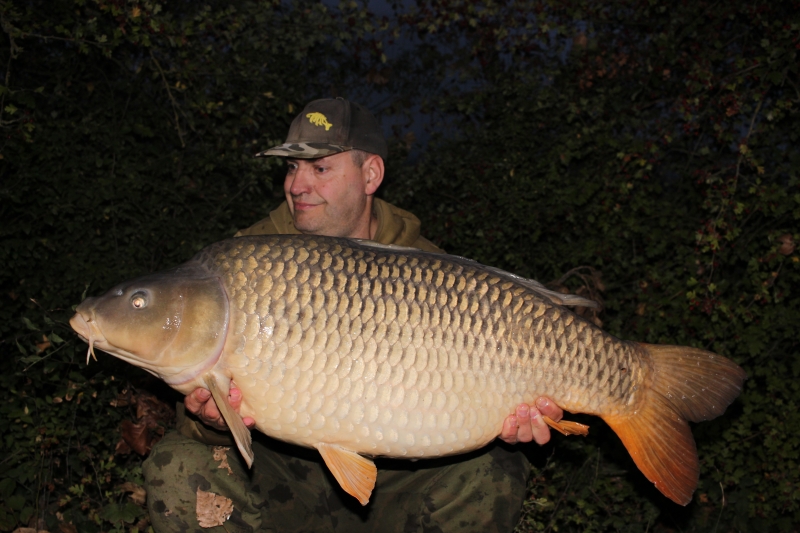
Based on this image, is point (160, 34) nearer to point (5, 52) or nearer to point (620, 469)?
point (5, 52)

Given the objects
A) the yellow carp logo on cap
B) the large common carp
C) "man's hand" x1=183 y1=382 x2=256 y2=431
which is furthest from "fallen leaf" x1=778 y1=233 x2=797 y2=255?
"man's hand" x1=183 y1=382 x2=256 y2=431

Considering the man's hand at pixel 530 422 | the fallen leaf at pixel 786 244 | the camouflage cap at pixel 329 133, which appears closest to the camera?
the man's hand at pixel 530 422

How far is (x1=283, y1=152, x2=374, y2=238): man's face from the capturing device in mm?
2209

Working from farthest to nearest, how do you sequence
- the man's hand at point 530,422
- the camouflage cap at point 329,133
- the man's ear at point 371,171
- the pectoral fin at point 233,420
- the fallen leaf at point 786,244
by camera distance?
the fallen leaf at point 786,244
the man's ear at point 371,171
the camouflage cap at point 329,133
the man's hand at point 530,422
the pectoral fin at point 233,420

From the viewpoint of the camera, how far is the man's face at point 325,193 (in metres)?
2.21

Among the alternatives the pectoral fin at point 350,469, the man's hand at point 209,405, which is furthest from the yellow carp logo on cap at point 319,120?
the pectoral fin at point 350,469

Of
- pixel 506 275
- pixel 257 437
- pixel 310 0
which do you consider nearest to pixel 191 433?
pixel 257 437

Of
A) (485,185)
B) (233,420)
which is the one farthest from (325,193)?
(485,185)

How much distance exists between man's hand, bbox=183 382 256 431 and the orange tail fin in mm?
890

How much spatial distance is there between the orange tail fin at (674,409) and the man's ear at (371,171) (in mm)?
1031

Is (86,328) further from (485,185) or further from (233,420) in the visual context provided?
(485,185)

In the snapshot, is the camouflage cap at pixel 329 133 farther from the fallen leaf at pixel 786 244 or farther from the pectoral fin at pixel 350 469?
the fallen leaf at pixel 786 244

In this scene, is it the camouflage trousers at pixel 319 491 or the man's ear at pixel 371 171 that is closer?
the camouflage trousers at pixel 319 491

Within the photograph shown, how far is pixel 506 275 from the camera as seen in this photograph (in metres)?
1.73
